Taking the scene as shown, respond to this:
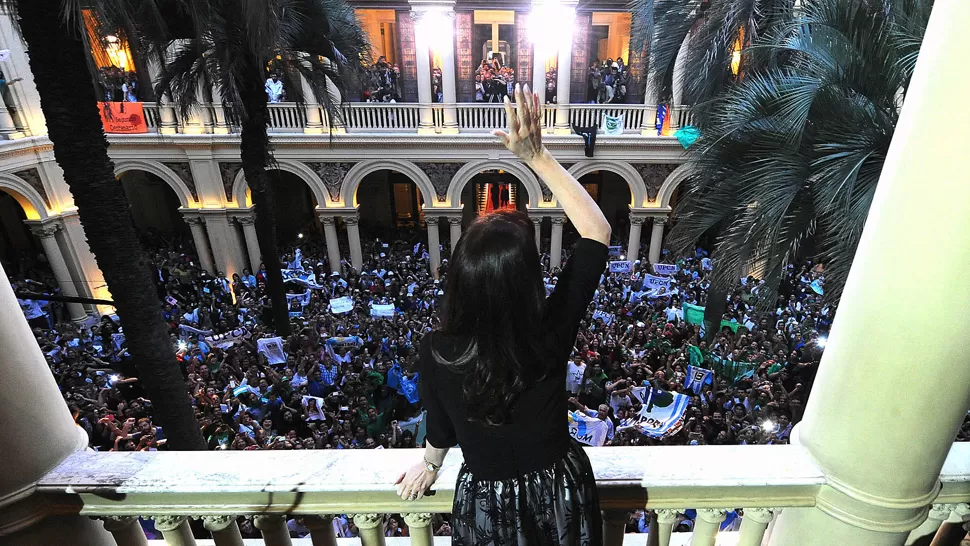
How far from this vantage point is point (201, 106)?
15.7m

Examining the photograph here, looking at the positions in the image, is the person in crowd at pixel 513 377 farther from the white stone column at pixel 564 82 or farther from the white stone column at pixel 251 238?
the white stone column at pixel 251 238

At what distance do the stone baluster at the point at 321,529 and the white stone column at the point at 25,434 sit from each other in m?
0.89

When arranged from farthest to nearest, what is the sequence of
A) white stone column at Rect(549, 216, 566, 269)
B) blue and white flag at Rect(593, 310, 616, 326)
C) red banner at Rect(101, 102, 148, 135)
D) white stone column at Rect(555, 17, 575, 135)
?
white stone column at Rect(549, 216, 566, 269)
red banner at Rect(101, 102, 148, 135)
white stone column at Rect(555, 17, 575, 135)
blue and white flag at Rect(593, 310, 616, 326)

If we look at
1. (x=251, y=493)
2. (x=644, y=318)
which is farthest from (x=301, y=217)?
(x=251, y=493)

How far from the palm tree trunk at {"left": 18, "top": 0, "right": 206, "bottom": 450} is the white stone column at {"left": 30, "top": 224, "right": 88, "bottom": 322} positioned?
42.2 feet

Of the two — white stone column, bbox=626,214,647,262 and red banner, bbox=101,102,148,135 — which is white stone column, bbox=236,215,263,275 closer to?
red banner, bbox=101,102,148,135

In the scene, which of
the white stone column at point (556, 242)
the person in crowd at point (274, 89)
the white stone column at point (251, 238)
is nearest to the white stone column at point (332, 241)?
the white stone column at point (251, 238)

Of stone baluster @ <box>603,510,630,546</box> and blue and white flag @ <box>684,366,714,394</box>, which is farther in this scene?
blue and white flag @ <box>684,366,714,394</box>

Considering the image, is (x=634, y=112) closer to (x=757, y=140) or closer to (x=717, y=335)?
(x=717, y=335)

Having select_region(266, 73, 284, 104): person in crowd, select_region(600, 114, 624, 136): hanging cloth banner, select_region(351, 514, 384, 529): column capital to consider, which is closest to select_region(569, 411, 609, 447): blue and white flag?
select_region(351, 514, 384, 529): column capital

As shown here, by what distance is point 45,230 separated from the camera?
15.5 meters

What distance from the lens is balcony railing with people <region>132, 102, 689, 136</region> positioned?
16.3m

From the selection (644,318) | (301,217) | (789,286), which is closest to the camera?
(644,318)

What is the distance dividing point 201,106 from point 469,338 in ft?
56.3
